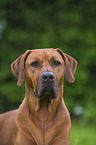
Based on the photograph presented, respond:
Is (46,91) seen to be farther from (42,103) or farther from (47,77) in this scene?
(42,103)

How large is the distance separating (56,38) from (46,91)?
13.1 m

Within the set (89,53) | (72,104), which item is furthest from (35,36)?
(72,104)

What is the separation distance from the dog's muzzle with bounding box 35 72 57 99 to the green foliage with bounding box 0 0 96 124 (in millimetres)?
11418

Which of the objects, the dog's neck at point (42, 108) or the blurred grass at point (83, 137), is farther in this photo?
the blurred grass at point (83, 137)

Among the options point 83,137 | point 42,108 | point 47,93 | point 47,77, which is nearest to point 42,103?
point 42,108

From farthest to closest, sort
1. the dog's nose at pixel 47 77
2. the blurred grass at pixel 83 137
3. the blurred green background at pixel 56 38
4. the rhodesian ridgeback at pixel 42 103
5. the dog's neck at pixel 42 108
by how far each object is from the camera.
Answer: the blurred green background at pixel 56 38 < the blurred grass at pixel 83 137 < the dog's neck at pixel 42 108 < the rhodesian ridgeback at pixel 42 103 < the dog's nose at pixel 47 77

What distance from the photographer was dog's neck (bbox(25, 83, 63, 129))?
4542 millimetres

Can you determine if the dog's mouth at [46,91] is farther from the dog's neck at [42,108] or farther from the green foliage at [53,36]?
the green foliage at [53,36]

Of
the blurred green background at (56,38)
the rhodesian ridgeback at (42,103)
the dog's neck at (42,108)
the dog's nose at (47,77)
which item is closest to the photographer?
the dog's nose at (47,77)

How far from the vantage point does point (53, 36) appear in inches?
677

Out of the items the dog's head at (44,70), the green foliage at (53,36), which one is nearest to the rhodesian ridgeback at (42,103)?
the dog's head at (44,70)

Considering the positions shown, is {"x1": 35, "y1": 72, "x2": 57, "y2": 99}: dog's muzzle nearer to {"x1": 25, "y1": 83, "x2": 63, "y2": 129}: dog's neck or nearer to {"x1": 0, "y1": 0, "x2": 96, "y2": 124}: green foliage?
{"x1": 25, "y1": 83, "x2": 63, "y2": 129}: dog's neck

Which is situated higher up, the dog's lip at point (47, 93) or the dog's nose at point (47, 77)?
the dog's nose at point (47, 77)

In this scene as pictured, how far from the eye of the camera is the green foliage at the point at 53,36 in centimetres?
1611
